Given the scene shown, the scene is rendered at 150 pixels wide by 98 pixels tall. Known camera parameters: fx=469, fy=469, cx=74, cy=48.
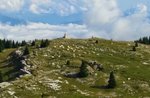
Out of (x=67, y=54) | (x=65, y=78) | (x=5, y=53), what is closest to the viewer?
(x=65, y=78)

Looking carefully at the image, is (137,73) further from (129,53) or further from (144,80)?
(129,53)

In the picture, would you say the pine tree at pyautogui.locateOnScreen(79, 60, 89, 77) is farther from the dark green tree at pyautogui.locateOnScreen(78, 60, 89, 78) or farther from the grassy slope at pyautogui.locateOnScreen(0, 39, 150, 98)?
the grassy slope at pyautogui.locateOnScreen(0, 39, 150, 98)

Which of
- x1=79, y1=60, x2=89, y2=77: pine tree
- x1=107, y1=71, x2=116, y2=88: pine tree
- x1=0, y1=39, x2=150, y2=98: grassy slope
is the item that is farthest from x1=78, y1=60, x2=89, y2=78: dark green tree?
x1=107, y1=71, x2=116, y2=88: pine tree

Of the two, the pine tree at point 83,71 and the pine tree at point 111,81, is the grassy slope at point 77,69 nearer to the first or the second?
the pine tree at point 111,81

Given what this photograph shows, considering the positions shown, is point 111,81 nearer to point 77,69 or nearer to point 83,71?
point 83,71

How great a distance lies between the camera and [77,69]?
141 metres

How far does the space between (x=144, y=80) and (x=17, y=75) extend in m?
37.4

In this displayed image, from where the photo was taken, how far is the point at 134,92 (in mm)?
127312

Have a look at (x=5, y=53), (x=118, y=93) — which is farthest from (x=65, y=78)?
(x=5, y=53)

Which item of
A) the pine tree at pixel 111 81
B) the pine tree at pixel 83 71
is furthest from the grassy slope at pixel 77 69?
the pine tree at pixel 83 71

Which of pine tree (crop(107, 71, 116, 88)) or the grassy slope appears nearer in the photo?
the grassy slope

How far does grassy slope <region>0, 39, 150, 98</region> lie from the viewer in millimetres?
123500

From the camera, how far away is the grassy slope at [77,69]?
123500 mm

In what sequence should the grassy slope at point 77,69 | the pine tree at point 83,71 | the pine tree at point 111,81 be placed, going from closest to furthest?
1. the grassy slope at point 77,69
2. the pine tree at point 111,81
3. the pine tree at point 83,71
